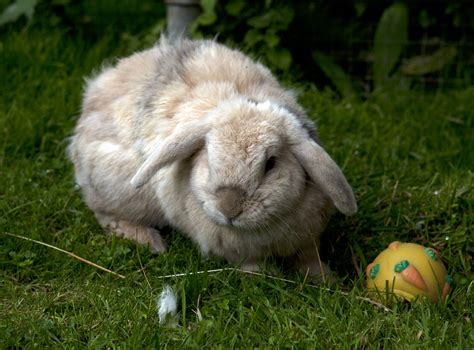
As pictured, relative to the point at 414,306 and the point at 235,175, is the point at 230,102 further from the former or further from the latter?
the point at 414,306

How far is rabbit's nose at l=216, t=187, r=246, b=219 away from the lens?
9.98 ft

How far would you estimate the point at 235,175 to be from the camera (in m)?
3.05

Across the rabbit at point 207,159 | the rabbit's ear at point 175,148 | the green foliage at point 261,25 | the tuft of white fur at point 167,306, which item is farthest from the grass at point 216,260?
the rabbit's ear at point 175,148

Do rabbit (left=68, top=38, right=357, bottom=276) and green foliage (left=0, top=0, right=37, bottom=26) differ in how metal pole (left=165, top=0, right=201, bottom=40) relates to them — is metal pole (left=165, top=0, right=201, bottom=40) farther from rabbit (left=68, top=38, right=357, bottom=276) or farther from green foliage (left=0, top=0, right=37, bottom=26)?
rabbit (left=68, top=38, right=357, bottom=276)

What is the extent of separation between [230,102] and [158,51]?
34.7 inches

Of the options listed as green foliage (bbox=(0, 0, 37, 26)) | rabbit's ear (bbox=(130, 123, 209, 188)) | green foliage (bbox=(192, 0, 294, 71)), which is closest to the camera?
rabbit's ear (bbox=(130, 123, 209, 188))

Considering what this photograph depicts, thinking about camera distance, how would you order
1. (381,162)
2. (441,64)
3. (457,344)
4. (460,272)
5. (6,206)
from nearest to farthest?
(457,344) < (460,272) < (6,206) < (381,162) < (441,64)

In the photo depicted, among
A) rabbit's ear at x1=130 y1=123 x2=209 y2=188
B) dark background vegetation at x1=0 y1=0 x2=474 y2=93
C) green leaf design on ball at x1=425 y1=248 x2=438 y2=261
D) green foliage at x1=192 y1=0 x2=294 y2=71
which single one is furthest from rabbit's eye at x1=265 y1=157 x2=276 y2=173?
dark background vegetation at x1=0 y1=0 x2=474 y2=93

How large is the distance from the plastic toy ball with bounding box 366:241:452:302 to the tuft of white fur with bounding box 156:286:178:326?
80 cm

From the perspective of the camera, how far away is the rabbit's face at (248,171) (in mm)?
3059

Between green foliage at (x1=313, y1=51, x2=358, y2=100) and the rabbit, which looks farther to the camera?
green foliage at (x1=313, y1=51, x2=358, y2=100)

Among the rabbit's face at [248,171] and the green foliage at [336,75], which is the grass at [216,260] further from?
the rabbit's face at [248,171]

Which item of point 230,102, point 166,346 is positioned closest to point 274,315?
point 166,346

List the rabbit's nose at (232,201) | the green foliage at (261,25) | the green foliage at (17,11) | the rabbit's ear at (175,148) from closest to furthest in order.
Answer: the rabbit's nose at (232,201) < the rabbit's ear at (175,148) < the green foliage at (261,25) < the green foliage at (17,11)
